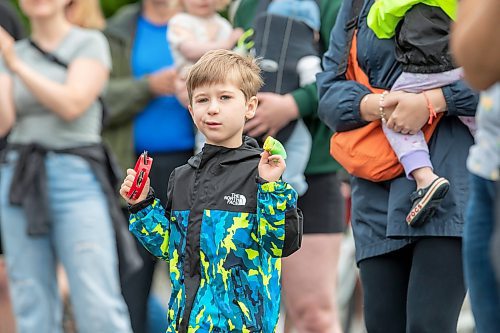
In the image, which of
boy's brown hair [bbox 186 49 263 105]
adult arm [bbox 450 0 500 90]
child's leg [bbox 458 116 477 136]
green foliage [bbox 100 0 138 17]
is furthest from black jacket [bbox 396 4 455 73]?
green foliage [bbox 100 0 138 17]

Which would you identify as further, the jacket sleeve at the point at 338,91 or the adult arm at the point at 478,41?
the jacket sleeve at the point at 338,91

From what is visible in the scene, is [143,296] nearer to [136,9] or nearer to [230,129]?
[136,9]

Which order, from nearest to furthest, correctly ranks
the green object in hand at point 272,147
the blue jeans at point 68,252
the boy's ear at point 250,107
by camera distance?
the green object in hand at point 272,147 → the boy's ear at point 250,107 → the blue jeans at point 68,252

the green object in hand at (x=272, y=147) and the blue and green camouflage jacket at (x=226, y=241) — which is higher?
the green object in hand at (x=272, y=147)

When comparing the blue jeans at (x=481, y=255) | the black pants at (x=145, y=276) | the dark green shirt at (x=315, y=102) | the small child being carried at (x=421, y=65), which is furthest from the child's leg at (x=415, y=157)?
the black pants at (x=145, y=276)

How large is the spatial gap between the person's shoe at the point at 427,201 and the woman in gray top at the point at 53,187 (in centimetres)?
228

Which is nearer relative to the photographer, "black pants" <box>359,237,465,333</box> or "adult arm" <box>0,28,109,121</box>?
"black pants" <box>359,237,465,333</box>

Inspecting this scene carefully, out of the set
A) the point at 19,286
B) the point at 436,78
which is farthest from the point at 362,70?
the point at 19,286

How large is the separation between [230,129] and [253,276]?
0.49 m

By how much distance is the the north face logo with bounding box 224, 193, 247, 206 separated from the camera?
4.27 metres

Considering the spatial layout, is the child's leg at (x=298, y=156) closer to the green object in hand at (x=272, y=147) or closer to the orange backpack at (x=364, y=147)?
the orange backpack at (x=364, y=147)

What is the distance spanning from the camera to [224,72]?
4.35 m

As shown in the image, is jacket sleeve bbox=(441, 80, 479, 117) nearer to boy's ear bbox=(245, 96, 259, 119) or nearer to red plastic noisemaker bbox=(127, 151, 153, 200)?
boy's ear bbox=(245, 96, 259, 119)

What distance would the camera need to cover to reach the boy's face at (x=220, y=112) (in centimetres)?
431
